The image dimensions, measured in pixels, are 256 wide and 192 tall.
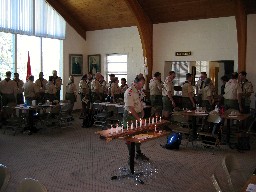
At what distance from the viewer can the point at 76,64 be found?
1641 cm

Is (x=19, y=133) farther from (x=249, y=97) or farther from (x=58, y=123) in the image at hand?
(x=249, y=97)

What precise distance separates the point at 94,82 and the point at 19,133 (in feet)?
12.3

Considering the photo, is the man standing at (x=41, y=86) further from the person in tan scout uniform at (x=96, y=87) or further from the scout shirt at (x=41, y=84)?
the person in tan scout uniform at (x=96, y=87)

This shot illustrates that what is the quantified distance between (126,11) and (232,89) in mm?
5807

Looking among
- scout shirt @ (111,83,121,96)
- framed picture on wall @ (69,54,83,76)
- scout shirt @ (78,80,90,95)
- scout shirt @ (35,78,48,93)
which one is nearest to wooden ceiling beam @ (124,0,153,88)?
scout shirt @ (111,83,121,96)

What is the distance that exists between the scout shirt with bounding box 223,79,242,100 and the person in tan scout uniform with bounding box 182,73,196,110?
1096 mm

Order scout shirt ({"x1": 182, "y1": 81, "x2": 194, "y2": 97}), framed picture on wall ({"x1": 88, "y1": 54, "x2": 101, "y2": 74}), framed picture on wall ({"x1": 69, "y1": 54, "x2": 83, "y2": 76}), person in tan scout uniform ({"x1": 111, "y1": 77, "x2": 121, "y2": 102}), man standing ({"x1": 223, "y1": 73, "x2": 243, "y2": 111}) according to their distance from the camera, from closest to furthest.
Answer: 1. man standing ({"x1": 223, "y1": 73, "x2": 243, "y2": 111})
2. scout shirt ({"x1": 182, "y1": 81, "x2": 194, "y2": 97})
3. person in tan scout uniform ({"x1": 111, "y1": 77, "x2": 121, "y2": 102})
4. framed picture on wall ({"x1": 69, "y1": 54, "x2": 83, "y2": 76})
5. framed picture on wall ({"x1": 88, "y1": 54, "x2": 101, "y2": 74})

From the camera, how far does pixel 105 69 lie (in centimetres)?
1623

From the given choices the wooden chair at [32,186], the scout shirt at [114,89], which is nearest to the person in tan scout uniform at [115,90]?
the scout shirt at [114,89]

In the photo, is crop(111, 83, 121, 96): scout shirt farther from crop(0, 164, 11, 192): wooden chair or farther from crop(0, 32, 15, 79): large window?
crop(0, 164, 11, 192): wooden chair

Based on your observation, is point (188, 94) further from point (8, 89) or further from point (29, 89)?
point (8, 89)

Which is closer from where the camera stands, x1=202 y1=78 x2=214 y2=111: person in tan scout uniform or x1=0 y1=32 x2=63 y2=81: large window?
x1=202 y1=78 x2=214 y2=111: person in tan scout uniform

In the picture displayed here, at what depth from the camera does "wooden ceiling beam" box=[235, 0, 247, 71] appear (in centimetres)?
1105

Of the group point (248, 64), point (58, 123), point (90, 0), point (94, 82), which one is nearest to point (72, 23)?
point (90, 0)
